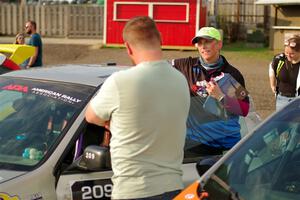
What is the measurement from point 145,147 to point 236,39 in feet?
85.0

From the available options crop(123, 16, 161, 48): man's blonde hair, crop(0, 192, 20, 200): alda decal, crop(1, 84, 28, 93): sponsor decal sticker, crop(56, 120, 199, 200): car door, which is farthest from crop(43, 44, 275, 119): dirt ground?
crop(123, 16, 161, 48): man's blonde hair

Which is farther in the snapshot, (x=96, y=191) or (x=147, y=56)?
(x=96, y=191)

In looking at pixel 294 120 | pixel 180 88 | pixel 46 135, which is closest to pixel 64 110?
pixel 46 135

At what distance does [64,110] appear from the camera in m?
3.90

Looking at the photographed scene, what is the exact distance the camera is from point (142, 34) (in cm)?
301

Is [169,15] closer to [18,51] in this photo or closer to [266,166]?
[18,51]

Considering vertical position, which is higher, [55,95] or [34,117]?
[55,95]

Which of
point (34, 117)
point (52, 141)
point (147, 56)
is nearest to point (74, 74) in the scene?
point (34, 117)

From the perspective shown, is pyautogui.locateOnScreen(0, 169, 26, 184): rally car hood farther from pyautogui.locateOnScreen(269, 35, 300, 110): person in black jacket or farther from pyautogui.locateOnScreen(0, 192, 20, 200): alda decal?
pyautogui.locateOnScreen(269, 35, 300, 110): person in black jacket

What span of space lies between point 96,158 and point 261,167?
910 mm

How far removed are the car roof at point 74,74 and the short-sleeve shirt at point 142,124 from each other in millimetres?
1069

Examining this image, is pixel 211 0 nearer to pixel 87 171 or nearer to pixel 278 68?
pixel 278 68

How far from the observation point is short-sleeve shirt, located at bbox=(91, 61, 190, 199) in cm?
298

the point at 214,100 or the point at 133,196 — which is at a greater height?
the point at 214,100
